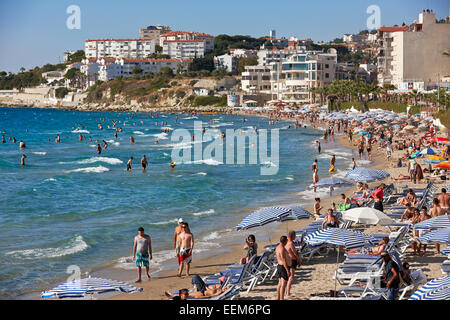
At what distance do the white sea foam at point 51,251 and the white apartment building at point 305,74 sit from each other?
91987 mm

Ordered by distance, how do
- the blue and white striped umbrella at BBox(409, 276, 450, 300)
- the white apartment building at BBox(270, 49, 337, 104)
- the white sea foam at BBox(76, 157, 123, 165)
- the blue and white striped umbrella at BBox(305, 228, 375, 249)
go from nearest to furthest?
1. the blue and white striped umbrella at BBox(409, 276, 450, 300)
2. the blue and white striped umbrella at BBox(305, 228, 375, 249)
3. the white sea foam at BBox(76, 157, 123, 165)
4. the white apartment building at BBox(270, 49, 337, 104)

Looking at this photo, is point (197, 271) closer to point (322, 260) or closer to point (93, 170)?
point (322, 260)

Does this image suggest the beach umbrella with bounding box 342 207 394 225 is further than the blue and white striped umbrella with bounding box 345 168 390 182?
No

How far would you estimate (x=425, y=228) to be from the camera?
12805 mm

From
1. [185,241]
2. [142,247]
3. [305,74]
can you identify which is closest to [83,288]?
[142,247]

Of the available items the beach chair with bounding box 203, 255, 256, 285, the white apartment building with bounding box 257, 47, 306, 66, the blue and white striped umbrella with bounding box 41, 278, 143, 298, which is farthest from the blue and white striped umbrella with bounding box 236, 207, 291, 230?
the white apartment building with bounding box 257, 47, 306, 66

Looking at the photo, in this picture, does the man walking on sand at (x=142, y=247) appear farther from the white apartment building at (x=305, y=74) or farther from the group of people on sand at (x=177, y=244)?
the white apartment building at (x=305, y=74)

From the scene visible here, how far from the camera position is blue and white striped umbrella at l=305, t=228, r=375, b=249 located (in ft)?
39.6

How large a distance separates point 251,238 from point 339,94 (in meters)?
78.6

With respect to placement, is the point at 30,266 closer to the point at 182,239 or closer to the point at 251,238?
the point at 182,239

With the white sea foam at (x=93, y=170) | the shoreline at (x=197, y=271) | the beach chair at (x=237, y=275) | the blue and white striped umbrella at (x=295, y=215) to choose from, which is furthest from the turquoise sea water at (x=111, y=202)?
the blue and white striped umbrella at (x=295, y=215)

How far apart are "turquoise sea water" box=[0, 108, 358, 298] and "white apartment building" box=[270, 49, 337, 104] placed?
61.0 meters

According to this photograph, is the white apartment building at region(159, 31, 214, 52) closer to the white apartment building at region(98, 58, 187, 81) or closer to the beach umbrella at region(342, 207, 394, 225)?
the white apartment building at region(98, 58, 187, 81)

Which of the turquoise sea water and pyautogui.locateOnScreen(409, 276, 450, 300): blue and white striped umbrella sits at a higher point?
pyautogui.locateOnScreen(409, 276, 450, 300): blue and white striped umbrella
